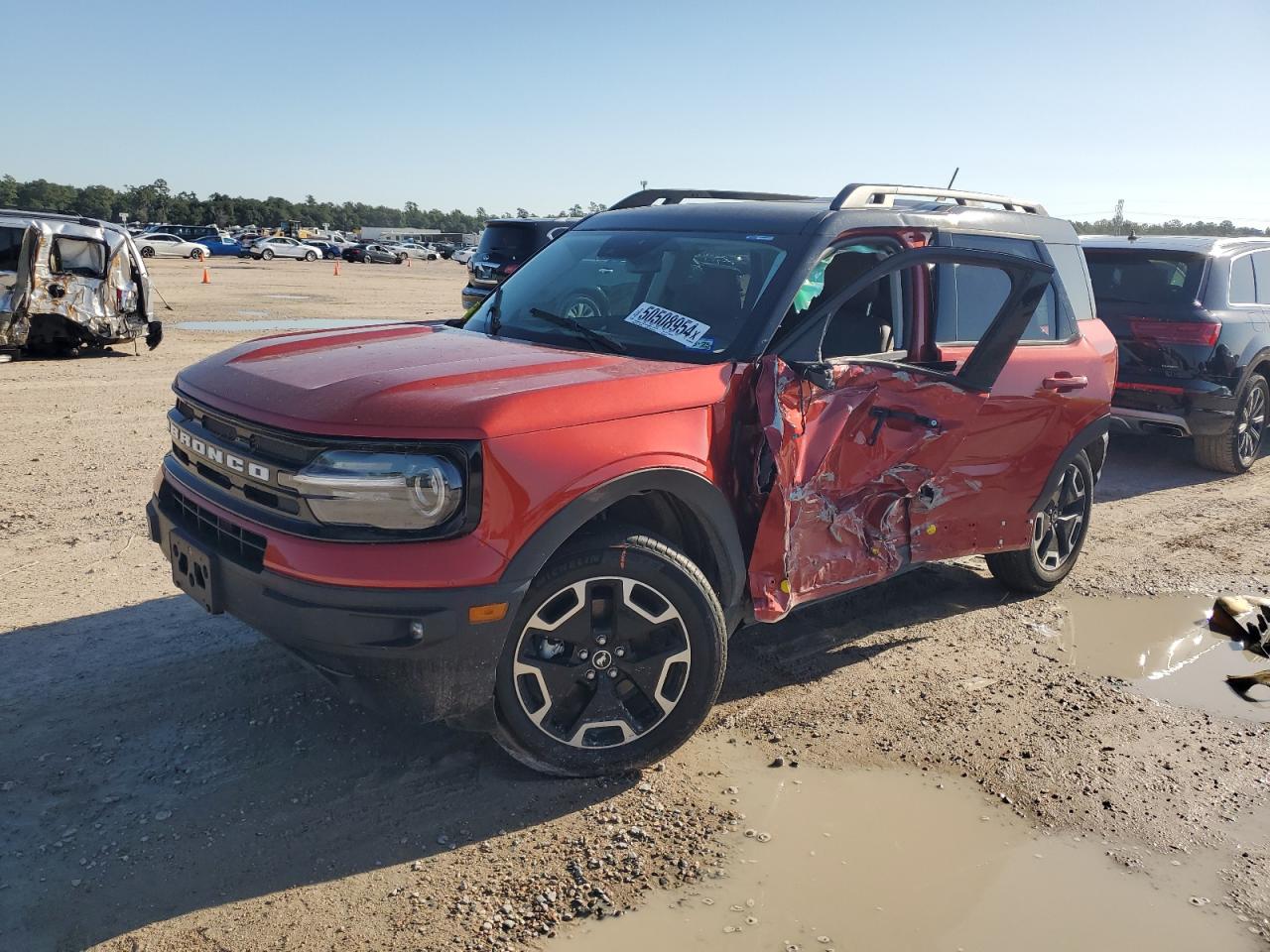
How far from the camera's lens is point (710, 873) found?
312 cm

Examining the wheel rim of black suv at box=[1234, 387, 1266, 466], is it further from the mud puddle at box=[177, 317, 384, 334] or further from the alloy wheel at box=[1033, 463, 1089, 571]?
the mud puddle at box=[177, 317, 384, 334]

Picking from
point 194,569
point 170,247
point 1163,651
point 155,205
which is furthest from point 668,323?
point 155,205

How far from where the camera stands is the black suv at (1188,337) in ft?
27.7

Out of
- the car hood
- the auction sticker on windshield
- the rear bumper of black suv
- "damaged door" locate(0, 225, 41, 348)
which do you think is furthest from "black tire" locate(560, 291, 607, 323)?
"damaged door" locate(0, 225, 41, 348)

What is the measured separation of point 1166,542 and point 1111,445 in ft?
12.4

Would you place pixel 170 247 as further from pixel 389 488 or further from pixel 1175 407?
pixel 389 488

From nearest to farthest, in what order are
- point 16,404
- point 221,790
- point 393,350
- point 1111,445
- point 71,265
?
point 221,790, point 393,350, point 16,404, point 1111,445, point 71,265

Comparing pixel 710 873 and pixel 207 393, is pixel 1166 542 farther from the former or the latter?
pixel 207 393

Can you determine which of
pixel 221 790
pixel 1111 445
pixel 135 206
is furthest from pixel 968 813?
pixel 135 206

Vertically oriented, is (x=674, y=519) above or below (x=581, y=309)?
below

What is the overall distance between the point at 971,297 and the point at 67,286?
11.7 meters

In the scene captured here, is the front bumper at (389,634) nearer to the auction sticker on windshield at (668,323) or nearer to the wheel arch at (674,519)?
the wheel arch at (674,519)

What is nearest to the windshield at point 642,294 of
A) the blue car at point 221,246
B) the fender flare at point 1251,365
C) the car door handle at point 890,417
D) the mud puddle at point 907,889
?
the car door handle at point 890,417

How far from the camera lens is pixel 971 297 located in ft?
15.6
